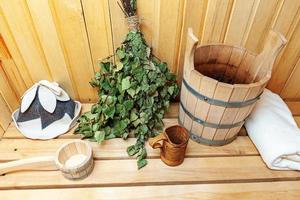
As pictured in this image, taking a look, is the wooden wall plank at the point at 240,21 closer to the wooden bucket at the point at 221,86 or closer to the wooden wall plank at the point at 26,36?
the wooden bucket at the point at 221,86

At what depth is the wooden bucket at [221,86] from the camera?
35.6 inches

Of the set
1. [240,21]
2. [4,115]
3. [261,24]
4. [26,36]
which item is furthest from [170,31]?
[4,115]

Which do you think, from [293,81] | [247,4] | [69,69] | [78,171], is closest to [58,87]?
[69,69]

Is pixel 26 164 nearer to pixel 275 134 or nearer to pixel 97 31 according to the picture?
pixel 97 31

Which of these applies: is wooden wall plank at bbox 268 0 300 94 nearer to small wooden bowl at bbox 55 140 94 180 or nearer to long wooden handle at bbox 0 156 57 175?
small wooden bowl at bbox 55 140 94 180

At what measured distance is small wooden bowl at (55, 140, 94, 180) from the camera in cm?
95

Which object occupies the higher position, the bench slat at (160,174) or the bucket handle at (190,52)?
the bucket handle at (190,52)

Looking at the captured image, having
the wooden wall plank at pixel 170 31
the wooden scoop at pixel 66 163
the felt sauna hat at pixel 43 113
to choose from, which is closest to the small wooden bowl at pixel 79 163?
the wooden scoop at pixel 66 163

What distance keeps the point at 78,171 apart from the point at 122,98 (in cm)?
37

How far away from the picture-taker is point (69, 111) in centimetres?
123

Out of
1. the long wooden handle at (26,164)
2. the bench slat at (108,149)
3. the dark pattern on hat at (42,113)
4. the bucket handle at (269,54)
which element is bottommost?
the bench slat at (108,149)

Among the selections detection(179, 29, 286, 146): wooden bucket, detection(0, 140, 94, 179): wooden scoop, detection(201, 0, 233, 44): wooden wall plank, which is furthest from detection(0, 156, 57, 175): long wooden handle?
detection(201, 0, 233, 44): wooden wall plank

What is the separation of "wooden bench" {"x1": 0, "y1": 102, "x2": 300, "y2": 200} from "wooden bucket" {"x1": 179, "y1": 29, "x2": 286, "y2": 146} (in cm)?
11

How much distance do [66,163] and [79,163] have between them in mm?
63
